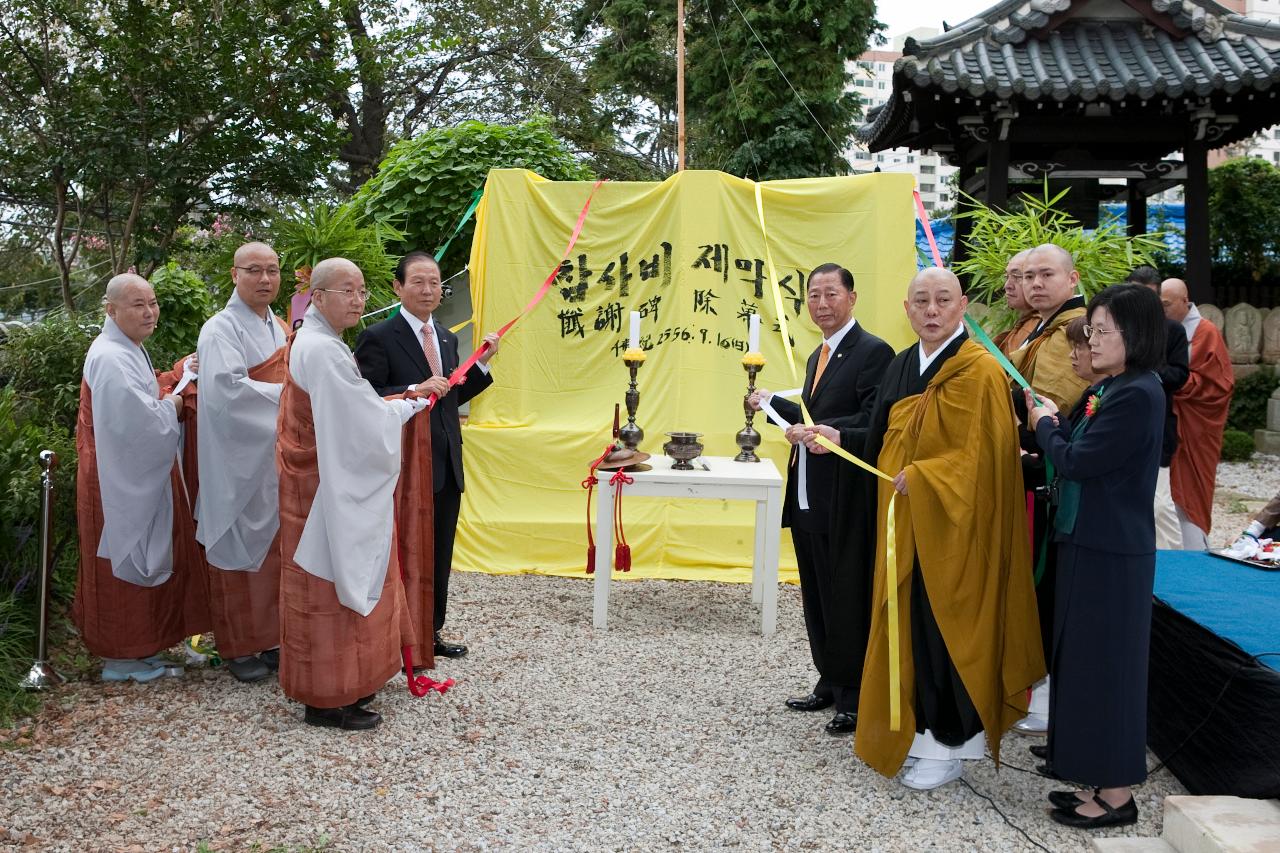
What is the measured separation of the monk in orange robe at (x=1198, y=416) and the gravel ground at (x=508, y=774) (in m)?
2.28

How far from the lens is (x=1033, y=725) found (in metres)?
4.07

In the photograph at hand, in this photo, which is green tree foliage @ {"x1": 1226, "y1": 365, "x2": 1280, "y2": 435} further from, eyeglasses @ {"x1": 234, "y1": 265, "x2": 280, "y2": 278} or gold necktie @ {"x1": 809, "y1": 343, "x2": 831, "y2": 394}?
eyeglasses @ {"x1": 234, "y1": 265, "x2": 280, "y2": 278}

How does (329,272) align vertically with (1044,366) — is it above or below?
above

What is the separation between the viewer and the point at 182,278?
269 inches

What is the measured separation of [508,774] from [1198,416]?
406 centimetres

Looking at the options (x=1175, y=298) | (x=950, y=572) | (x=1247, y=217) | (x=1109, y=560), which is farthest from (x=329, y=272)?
(x=1247, y=217)

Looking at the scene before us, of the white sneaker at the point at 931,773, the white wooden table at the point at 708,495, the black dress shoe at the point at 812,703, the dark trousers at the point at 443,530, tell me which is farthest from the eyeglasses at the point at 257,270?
the white sneaker at the point at 931,773

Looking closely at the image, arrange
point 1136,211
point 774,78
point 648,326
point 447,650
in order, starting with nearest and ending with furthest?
point 447,650 < point 648,326 < point 1136,211 < point 774,78

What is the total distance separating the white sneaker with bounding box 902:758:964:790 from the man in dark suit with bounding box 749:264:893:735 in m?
0.48

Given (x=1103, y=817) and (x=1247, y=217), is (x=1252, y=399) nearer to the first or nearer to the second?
(x=1247, y=217)

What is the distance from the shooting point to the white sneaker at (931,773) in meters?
3.51

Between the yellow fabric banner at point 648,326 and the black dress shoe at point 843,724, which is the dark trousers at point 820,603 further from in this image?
the yellow fabric banner at point 648,326

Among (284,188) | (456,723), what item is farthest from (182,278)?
(456,723)

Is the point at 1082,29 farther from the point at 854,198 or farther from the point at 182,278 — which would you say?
the point at 182,278
